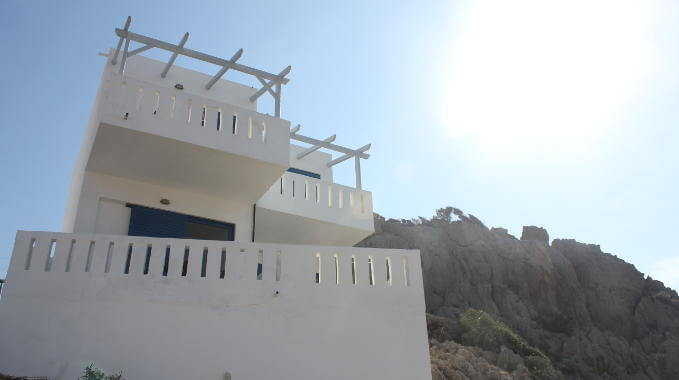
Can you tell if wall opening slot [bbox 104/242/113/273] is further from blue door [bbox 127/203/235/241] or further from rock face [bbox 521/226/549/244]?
rock face [bbox 521/226/549/244]

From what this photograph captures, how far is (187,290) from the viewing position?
7.41 m

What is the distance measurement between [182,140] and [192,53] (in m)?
2.47

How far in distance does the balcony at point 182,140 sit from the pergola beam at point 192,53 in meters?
0.87

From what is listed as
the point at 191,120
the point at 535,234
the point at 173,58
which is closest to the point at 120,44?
the point at 173,58

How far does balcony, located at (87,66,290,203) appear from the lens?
364 inches

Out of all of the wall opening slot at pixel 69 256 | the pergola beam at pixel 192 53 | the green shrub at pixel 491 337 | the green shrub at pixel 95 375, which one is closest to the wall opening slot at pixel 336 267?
the green shrub at pixel 95 375

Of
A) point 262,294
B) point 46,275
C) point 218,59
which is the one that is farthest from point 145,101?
point 262,294

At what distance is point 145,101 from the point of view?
945cm

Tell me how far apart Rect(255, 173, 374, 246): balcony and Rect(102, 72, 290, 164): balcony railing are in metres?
1.89

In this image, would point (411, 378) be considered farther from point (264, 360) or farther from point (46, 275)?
point (46, 275)

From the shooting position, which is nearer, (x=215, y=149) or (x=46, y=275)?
(x=46, y=275)

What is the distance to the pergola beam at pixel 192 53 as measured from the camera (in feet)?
34.0

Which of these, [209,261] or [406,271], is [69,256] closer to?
[209,261]

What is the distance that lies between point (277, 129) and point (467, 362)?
15.7 meters
